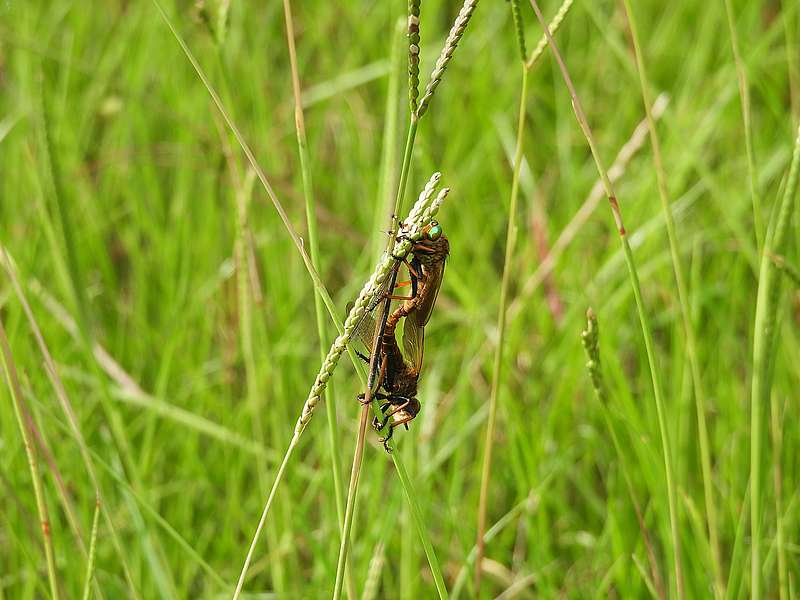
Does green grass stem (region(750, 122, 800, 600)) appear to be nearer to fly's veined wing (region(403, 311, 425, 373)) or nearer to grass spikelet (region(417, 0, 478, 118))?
grass spikelet (region(417, 0, 478, 118))

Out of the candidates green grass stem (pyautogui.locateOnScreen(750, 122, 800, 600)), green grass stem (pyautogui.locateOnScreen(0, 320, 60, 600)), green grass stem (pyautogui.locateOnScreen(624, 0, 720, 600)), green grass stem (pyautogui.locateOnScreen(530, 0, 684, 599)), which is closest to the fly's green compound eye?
green grass stem (pyautogui.locateOnScreen(530, 0, 684, 599))

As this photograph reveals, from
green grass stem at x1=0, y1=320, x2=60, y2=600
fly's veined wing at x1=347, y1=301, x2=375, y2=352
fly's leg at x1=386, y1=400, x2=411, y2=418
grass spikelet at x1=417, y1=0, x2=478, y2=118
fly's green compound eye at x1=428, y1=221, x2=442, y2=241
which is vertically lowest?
green grass stem at x1=0, y1=320, x2=60, y2=600

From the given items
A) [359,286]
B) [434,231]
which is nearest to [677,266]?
[434,231]

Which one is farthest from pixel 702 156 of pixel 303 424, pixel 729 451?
pixel 303 424

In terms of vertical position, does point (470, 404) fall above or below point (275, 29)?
below

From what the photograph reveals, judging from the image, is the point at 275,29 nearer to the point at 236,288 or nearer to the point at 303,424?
the point at 236,288
